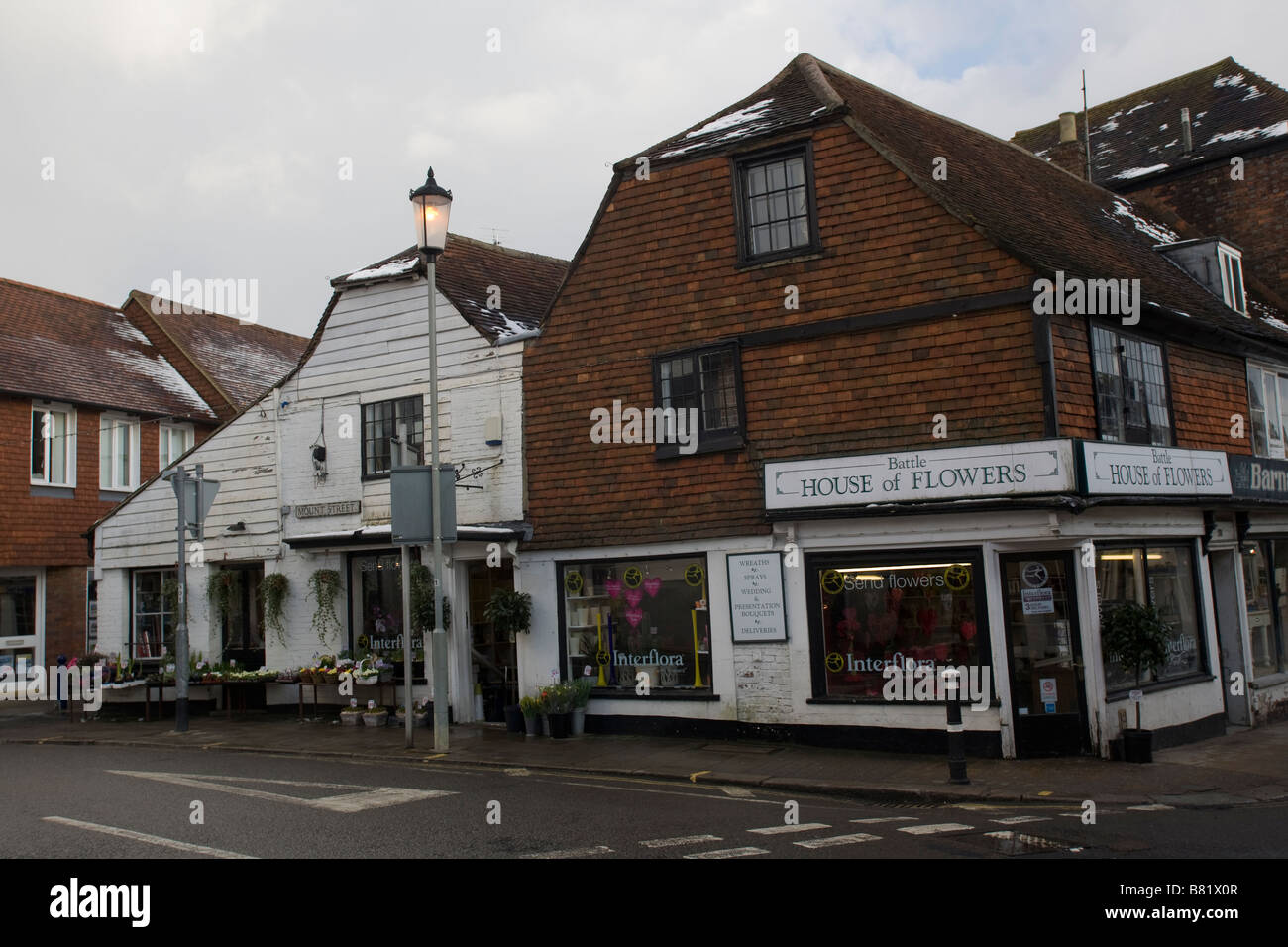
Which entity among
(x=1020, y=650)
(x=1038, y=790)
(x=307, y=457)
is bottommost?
(x=1038, y=790)

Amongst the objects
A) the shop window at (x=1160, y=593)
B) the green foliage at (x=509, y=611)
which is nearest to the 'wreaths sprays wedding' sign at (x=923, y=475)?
the shop window at (x=1160, y=593)

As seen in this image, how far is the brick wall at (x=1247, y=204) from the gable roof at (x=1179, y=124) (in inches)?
13.9

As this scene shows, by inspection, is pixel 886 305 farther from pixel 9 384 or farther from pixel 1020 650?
pixel 9 384

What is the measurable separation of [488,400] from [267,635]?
601 cm

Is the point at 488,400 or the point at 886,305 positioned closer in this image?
the point at 886,305

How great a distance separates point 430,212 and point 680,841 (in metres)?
9.09

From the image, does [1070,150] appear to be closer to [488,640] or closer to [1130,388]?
[1130,388]

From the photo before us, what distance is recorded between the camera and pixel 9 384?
24.0m

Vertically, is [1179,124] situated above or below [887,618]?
above

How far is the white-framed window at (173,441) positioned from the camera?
91.5 feet

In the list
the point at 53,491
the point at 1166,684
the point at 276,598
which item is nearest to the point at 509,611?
the point at 276,598

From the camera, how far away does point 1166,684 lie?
13805 mm

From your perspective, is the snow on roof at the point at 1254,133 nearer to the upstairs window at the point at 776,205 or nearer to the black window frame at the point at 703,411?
the upstairs window at the point at 776,205
